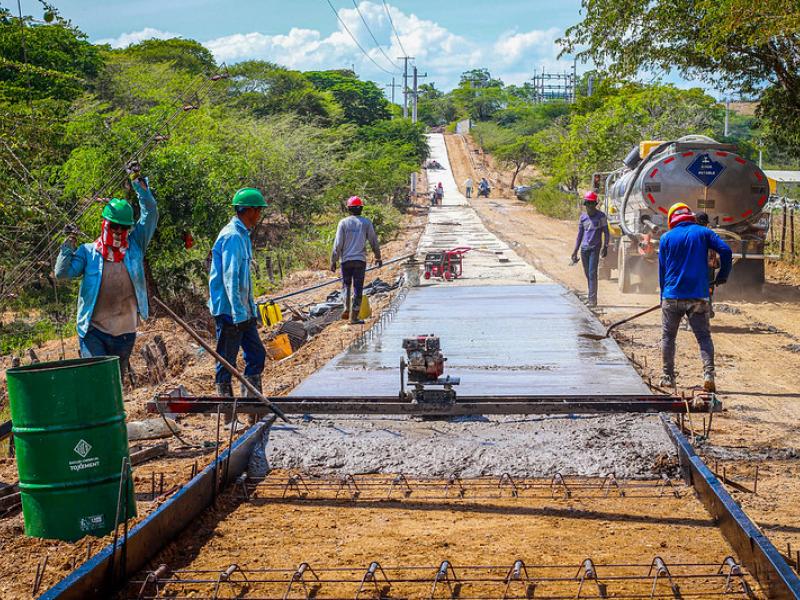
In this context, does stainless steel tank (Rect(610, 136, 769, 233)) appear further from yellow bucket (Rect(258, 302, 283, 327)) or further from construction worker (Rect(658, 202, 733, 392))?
construction worker (Rect(658, 202, 733, 392))

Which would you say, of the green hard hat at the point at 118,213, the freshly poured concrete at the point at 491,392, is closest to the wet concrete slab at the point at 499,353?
the freshly poured concrete at the point at 491,392

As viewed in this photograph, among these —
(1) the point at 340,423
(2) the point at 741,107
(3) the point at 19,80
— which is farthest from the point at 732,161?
(2) the point at 741,107

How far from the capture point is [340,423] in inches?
269

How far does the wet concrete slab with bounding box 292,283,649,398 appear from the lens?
320 inches

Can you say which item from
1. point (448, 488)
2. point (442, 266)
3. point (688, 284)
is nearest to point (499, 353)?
point (688, 284)

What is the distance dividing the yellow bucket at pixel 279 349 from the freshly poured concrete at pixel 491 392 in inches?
60.9

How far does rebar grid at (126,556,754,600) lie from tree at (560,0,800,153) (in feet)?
44.5

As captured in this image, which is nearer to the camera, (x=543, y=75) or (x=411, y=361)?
(x=411, y=361)

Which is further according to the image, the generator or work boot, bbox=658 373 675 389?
work boot, bbox=658 373 675 389

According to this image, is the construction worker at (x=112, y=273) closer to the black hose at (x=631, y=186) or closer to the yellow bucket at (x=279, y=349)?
the yellow bucket at (x=279, y=349)

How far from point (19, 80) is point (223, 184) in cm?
1054

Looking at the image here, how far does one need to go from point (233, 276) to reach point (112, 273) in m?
0.91

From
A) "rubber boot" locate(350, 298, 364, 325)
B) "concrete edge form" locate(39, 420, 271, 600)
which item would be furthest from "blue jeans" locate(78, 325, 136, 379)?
"rubber boot" locate(350, 298, 364, 325)

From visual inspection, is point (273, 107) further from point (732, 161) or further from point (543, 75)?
point (543, 75)
